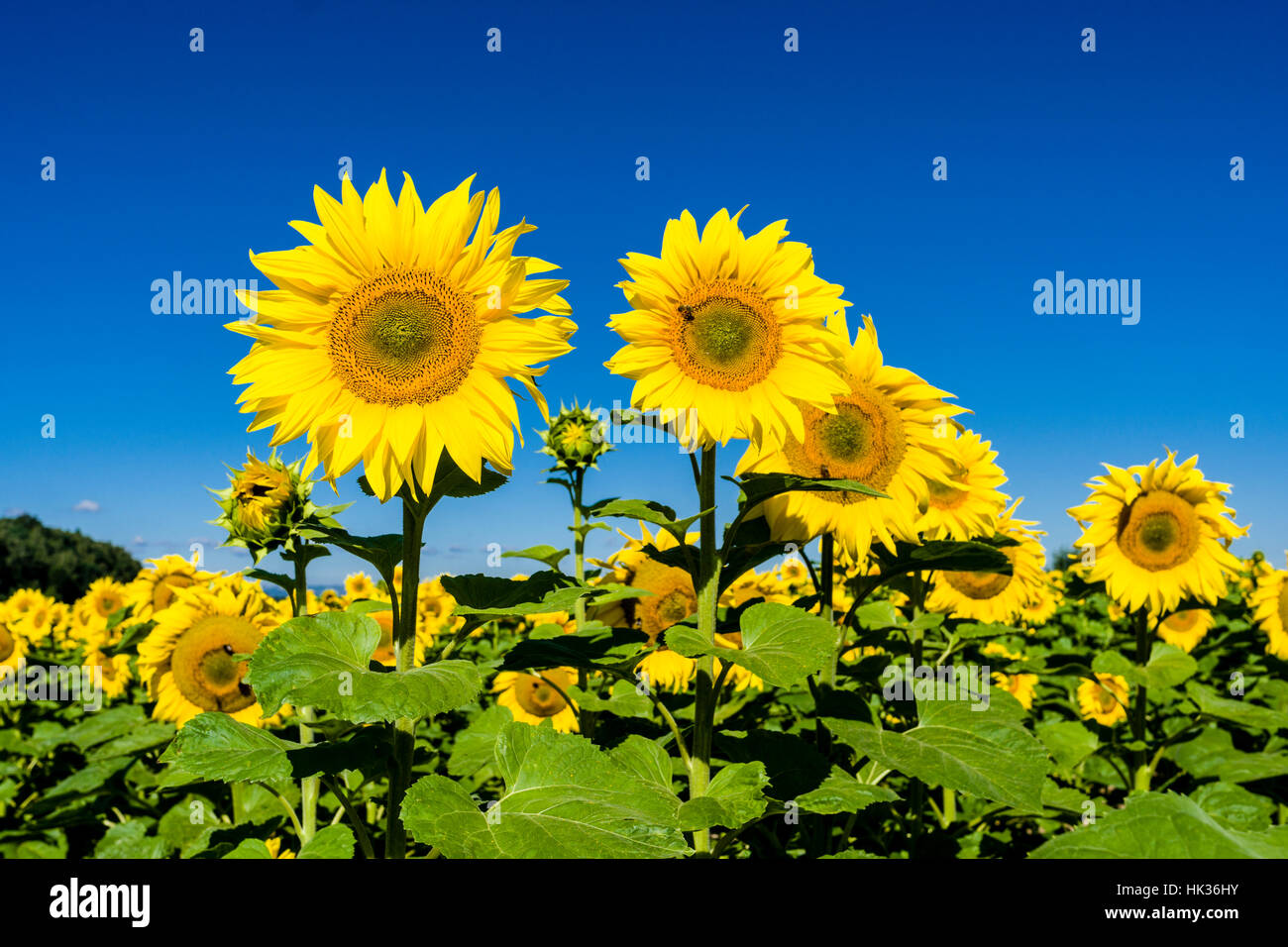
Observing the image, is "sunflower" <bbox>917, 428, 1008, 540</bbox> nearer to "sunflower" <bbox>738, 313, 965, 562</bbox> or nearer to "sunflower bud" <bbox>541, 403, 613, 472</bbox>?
"sunflower" <bbox>738, 313, 965, 562</bbox>

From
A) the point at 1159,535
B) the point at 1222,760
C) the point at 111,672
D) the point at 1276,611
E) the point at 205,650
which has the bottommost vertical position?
the point at 1222,760

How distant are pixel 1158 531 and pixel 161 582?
6.32 meters

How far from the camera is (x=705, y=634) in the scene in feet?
8.61

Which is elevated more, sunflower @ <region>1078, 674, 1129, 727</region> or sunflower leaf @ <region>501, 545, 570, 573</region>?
sunflower leaf @ <region>501, 545, 570, 573</region>

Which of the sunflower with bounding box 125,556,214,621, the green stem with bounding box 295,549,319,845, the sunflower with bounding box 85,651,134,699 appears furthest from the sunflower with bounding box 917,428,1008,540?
the sunflower with bounding box 85,651,134,699

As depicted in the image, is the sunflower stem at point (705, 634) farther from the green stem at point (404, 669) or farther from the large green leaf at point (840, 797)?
the green stem at point (404, 669)

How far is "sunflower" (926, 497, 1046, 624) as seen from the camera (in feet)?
18.8

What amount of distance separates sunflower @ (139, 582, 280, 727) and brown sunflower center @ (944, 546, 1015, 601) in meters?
4.32

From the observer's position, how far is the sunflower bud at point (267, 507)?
130 inches

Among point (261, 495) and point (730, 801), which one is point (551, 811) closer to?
point (730, 801)

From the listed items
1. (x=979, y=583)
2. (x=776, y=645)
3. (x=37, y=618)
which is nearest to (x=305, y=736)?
(x=776, y=645)

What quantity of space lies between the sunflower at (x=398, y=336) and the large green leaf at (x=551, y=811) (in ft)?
2.71

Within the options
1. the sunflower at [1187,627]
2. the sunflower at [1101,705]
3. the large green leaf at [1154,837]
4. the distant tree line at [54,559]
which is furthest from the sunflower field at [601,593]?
the distant tree line at [54,559]
